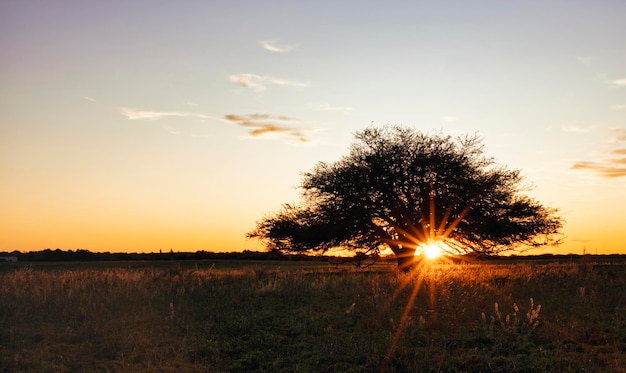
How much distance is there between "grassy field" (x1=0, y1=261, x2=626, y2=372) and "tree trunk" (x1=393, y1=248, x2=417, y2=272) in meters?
9.55

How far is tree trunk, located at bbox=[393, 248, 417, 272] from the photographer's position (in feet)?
97.1

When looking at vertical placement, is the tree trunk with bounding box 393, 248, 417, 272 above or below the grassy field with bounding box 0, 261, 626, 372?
above

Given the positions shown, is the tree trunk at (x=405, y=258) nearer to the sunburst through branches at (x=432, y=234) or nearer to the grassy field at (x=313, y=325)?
the sunburst through branches at (x=432, y=234)

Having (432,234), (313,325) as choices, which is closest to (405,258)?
(432,234)

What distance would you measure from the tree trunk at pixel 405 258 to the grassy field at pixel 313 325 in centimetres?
955

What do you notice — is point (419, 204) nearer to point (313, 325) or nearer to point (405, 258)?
point (405, 258)

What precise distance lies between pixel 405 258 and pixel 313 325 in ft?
52.5

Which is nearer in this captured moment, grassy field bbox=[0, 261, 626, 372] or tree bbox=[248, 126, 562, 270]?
grassy field bbox=[0, 261, 626, 372]

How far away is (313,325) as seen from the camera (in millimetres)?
14656

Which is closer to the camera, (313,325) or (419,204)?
(313,325)

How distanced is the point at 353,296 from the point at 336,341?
4112 mm

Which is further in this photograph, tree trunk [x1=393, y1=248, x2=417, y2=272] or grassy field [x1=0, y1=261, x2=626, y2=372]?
tree trunk [x1=393, y1=248, x2=417, y2=272]

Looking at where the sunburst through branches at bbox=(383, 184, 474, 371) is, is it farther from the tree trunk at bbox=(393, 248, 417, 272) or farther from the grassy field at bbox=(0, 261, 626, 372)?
the grassy field at bbox=(0, 261, 626, 372)

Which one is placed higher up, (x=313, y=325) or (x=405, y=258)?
(x=405, y=258)
